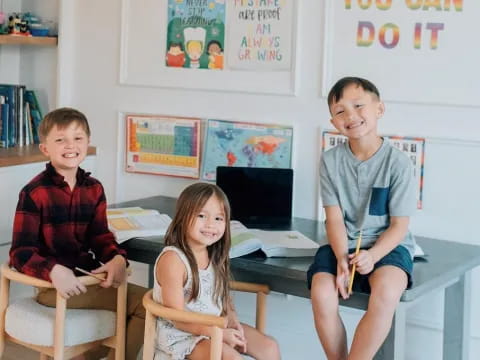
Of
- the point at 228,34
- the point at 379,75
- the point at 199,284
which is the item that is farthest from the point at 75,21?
the point at 199,284

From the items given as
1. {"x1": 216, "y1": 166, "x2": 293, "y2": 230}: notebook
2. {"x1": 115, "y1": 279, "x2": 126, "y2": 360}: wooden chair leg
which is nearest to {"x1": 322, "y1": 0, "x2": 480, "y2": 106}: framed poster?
{"x1": 216, "y1": 166, "x2": 293, "y2": 230}: notebook

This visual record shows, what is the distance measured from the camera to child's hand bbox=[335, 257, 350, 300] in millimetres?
2434

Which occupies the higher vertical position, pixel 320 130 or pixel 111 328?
pixel 320 130

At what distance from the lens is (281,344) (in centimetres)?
339

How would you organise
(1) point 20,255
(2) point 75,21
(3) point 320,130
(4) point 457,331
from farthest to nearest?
(2) point 75,21 → (3) point 320,130 → (4) point 457,331 → (1) point 20,255

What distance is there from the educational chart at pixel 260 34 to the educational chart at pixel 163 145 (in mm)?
332

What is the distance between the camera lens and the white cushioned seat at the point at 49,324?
2611 millimetres

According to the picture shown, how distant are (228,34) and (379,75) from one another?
64cm

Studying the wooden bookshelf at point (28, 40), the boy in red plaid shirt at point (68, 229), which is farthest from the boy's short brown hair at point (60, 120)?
the wooden bookshelf at point (28, 40)

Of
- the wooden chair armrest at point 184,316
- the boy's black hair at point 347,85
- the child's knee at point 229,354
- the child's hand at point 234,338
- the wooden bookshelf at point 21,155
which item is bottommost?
the child's knee at point 229,354

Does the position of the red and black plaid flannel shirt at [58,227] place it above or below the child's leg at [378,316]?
above

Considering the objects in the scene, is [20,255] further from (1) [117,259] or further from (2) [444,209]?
(2) [444,209]

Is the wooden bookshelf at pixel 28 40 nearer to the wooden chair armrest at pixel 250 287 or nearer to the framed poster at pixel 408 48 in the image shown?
the framed poster at pixel 408 48

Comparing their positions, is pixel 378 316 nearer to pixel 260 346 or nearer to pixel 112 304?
pixel 260 346
